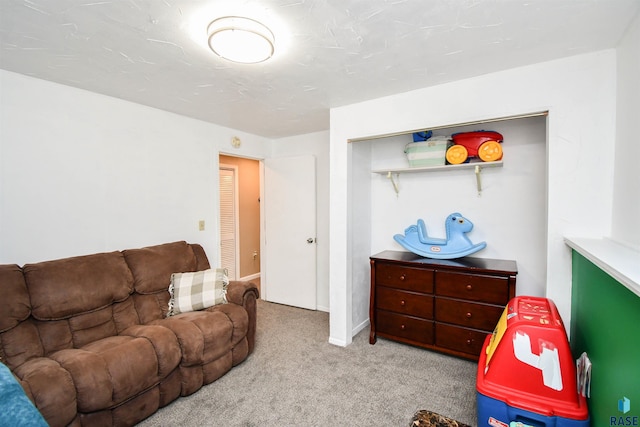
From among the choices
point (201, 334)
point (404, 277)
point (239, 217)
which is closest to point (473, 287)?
point (404, 277)

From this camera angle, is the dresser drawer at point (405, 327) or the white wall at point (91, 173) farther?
the dresser drawer at point (405, 327)

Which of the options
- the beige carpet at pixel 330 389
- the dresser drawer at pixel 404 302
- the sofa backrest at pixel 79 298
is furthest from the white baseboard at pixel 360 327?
the sofa backrest at pixel 79 298

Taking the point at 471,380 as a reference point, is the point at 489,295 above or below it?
above

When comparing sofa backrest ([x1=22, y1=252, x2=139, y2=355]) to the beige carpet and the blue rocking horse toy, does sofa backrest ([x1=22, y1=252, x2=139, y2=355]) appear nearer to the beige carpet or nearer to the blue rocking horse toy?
the beige carpet

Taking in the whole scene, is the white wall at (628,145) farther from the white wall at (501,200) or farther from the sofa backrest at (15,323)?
the sofa backrest at (15,323)

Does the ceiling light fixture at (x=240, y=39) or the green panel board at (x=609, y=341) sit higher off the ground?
the ceiling light fixture at (x=240, y=39)

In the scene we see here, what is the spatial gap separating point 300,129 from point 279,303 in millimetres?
2347

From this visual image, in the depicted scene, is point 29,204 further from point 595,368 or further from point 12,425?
point 595,368

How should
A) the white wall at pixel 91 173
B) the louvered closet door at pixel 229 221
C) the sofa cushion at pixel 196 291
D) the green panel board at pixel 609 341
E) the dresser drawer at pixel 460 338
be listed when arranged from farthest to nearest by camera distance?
the louvered closet door at pixel 229 221
the sofa cushion at pixel 196 291
the dresser drawer at pixel 460 338
the white wall at pixel 91 173
the green panel board at pixel 609 341

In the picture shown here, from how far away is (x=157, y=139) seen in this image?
2838 mm

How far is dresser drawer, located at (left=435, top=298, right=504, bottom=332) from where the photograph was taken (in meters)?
2.32

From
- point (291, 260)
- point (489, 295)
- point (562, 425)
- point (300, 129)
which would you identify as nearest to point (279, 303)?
point (291, 260)

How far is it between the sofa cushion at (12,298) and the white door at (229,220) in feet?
9.23

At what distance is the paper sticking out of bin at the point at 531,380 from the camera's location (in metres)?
1.40
